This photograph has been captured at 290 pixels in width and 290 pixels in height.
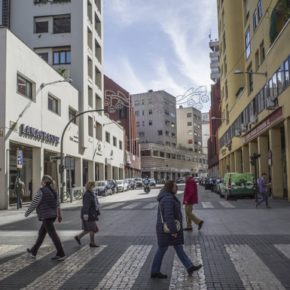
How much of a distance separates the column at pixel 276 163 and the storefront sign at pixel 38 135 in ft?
50.6

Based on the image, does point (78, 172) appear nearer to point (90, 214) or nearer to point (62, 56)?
point (62, 56)

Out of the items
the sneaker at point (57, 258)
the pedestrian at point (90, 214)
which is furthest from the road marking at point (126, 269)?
the sneaker at point (57, 258)

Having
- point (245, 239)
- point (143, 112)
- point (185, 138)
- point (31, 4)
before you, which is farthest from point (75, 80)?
A: point (185, 138)

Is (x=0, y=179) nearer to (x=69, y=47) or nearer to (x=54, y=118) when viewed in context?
(x=54, y=118)

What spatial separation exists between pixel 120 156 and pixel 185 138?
5884 centimetres

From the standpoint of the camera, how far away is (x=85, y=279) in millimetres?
7730

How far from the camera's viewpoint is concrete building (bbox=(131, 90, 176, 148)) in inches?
4053

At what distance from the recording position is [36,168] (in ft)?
111

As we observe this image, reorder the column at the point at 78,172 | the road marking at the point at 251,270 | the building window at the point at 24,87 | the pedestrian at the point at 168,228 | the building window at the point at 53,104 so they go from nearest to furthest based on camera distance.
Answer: the road marking at the point at 251,270 < the pedestrian at the point at 168,228 < the building window at the point at 24,87 < the building window at the point at 53,104 < the column at the point at 78,172

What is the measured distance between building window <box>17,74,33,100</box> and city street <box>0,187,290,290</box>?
Answer: 16999 mm

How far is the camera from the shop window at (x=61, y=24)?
4922 cm

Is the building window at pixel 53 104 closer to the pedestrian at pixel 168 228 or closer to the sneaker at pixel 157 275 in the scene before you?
the pedestrian at pixel 168 228

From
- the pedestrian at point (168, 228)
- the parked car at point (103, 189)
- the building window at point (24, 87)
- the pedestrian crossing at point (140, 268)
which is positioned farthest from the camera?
the parked car at point (103, 189)

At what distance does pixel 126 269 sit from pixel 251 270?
83.2 inches
